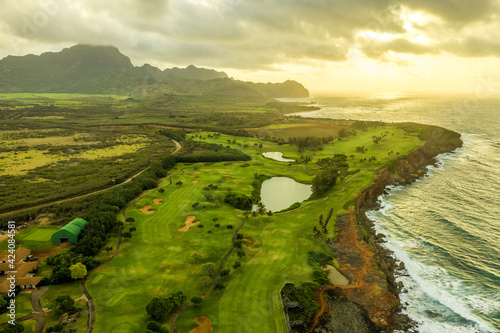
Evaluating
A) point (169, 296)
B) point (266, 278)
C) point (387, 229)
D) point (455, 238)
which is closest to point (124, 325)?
point (169, 296)

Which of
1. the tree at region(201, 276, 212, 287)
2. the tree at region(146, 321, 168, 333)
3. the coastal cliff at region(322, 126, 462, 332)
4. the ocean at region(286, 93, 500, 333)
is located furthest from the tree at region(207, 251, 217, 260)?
the ocean at region(286, 93, 500, 333)

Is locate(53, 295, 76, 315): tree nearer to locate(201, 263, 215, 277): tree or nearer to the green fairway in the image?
locate(201, 263, 215, 277): tree

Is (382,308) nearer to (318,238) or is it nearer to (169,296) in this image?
(318,238)

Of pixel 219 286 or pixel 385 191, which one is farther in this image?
pixel 385 191

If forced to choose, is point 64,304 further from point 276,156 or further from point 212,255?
point 276,156

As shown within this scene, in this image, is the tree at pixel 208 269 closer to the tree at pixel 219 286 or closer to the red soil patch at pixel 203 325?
the tree at pixel 219 286

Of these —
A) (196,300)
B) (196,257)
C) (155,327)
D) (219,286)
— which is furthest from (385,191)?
(155,327)
